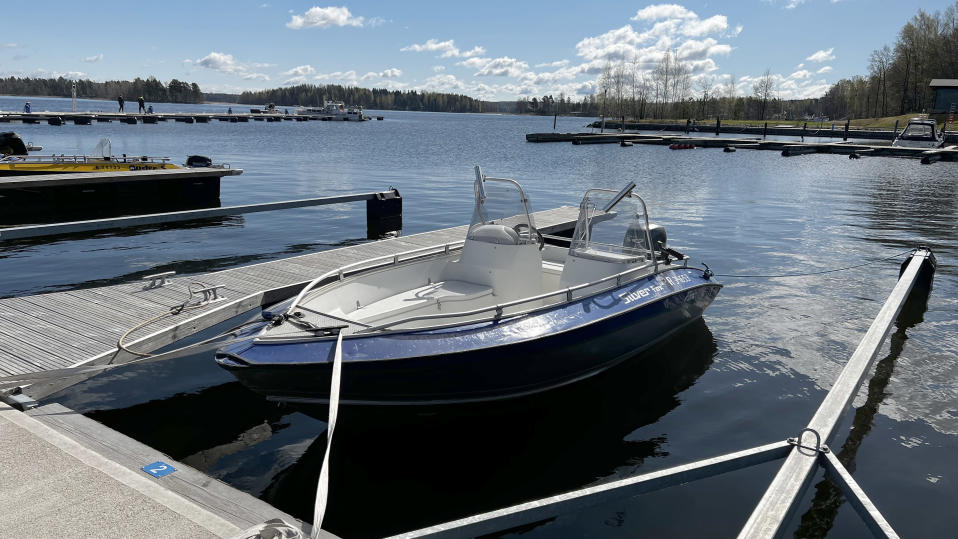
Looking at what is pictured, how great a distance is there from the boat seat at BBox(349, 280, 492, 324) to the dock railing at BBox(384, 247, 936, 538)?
322 centimetres

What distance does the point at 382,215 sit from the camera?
17.9 m

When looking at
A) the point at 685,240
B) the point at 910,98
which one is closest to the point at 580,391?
the point at 685,240

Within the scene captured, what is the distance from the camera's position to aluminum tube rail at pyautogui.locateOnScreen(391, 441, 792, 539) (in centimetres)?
380

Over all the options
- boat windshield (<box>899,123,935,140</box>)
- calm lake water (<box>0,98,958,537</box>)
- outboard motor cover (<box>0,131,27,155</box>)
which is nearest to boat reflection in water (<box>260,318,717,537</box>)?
calm lake water (<box>0,98,958,537</box>)

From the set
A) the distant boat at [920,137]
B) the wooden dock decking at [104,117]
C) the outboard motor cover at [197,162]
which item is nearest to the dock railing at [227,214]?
the outboard motor cover at [197,162]

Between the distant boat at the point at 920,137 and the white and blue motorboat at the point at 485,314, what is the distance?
51.5 m

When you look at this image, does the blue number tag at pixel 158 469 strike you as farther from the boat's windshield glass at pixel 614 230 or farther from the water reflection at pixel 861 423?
the boat's windshield glass at pixel 614 230

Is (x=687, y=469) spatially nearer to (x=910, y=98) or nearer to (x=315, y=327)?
(x=315, y=327)

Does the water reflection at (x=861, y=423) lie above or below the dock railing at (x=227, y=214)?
below

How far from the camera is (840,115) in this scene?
127000 mm

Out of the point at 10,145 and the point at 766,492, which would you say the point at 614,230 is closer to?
the point at 766,492

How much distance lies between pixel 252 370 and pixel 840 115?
14522 centimetres

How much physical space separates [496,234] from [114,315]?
4949 mm

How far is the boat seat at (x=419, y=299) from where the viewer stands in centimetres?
732
